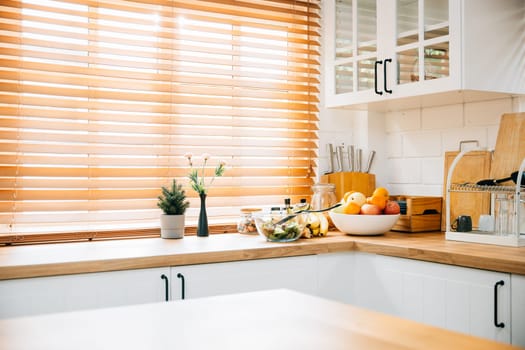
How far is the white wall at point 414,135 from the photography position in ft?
9.57

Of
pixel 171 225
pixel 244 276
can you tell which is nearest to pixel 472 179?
pixel 244 276

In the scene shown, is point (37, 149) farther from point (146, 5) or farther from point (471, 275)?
point (471, 275)

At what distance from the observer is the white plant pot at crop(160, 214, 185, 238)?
2742mm

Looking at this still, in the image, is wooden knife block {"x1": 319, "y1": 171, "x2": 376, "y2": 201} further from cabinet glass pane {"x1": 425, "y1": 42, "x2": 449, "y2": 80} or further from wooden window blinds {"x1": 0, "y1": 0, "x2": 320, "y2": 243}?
cabinet glass pane {"x1": 425, "y1": 42, "x2": 449, "y2": 80}

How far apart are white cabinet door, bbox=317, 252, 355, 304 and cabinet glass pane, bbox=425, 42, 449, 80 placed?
0.89 m

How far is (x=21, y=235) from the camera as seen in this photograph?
2.58 m

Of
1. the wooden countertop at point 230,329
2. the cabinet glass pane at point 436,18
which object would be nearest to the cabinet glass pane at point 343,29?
the cabinet glass pane at point 436,18

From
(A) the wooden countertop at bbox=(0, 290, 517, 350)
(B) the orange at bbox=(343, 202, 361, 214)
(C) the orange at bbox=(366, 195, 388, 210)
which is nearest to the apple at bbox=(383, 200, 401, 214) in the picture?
(C) the orange at bbox=(366, 195, 388, 210)

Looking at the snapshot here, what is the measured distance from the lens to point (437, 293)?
2.30 meters

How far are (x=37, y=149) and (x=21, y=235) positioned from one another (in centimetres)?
39

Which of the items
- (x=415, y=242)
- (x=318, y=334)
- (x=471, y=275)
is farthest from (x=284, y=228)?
(x=318, y=334)

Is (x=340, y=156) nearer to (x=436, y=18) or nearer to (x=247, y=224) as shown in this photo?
(x=247, y=224)

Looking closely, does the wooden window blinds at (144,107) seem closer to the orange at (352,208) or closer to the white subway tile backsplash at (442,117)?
the orange at (352,208)

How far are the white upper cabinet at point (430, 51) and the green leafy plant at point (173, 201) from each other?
101 cm
